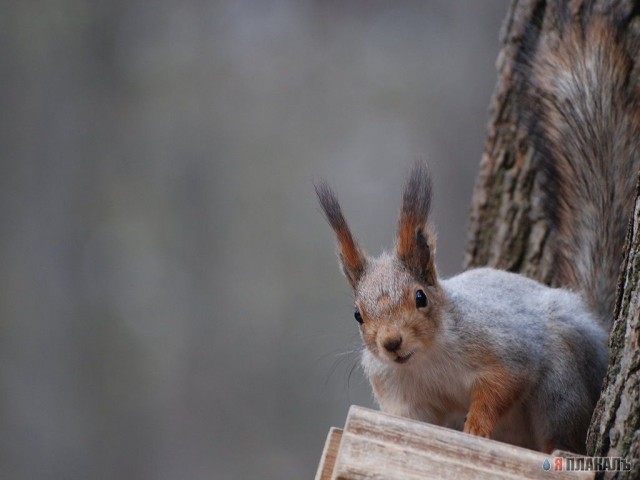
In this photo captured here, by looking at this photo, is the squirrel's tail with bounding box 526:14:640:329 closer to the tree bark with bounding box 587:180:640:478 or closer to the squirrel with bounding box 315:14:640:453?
the squirrel with bounding box 315:14:640:453

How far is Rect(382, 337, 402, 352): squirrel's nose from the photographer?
171 centimetres

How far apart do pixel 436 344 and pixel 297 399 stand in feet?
8.83

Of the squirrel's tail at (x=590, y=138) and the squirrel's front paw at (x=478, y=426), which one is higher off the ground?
the squirrel's tail at (x=590, y=138)

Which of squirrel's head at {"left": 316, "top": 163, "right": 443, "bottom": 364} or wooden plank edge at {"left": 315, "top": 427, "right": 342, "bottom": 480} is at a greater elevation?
squirrel's head at {"left": 316, "top": 163, "right": 443, "bottom": 364}

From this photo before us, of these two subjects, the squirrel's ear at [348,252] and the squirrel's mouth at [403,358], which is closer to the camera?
the squirrel's mouth at [403,358]

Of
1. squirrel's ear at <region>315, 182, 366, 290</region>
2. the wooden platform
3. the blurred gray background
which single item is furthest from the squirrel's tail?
the blurred gray background

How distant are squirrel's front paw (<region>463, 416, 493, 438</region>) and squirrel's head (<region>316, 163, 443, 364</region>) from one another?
0.16 m

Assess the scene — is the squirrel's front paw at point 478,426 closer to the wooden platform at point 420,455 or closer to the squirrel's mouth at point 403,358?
the squirrel's mouth at point 403,358

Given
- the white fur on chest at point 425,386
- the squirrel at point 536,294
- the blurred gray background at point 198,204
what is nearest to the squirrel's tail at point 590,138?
the squirrel at point 536,294

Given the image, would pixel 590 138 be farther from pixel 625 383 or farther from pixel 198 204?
pixel 198 204

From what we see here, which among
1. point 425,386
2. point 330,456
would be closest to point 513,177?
point 425,386

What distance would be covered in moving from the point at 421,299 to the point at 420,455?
0.51m

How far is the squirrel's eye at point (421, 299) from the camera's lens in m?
1.79

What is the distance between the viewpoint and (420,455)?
1.33 metres
